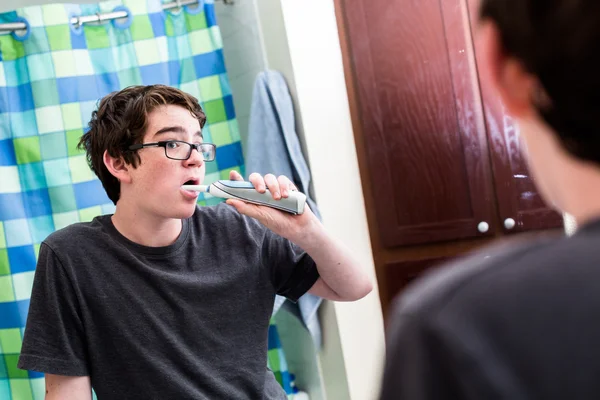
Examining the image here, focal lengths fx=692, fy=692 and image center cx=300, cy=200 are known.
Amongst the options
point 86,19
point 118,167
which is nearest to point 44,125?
point 86,19

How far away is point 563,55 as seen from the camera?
37cm

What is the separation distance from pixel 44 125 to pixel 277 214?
2.83ft

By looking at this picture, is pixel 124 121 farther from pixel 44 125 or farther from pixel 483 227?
pixel 483 227

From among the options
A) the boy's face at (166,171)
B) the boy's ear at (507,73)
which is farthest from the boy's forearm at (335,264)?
the boy's ear at (507,73)

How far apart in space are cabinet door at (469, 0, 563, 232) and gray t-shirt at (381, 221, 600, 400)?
158 cm

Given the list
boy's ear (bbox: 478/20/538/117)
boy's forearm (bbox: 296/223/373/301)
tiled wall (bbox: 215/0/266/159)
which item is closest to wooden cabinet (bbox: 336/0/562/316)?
tiled wall (bbox: 215/0/266/159)

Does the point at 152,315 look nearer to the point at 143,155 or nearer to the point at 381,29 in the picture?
the point at 143,155

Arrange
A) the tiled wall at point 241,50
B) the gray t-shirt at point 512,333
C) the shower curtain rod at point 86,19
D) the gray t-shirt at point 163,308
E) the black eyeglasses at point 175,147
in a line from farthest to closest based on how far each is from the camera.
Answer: the tiled wall at point 241,50 < the shower curtain rod at point 86,19 < the black eyeglasses at point 175,147 < the gray t-shirt at point 163,308 < the gray t-shirt at point 512,333

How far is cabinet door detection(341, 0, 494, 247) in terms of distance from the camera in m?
1.92

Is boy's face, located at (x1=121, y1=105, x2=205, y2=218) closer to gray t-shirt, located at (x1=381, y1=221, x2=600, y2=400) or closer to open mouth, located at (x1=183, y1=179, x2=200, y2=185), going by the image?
open mouth, located at (x1=183, y1=179, x2=200, y2=185)

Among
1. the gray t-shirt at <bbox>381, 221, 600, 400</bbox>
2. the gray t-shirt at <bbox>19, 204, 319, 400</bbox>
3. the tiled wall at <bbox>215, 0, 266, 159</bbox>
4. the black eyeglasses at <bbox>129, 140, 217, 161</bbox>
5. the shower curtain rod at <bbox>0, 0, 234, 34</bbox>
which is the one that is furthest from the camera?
the tiled wall at <bbox>215, 0, 266, 159</bbox>

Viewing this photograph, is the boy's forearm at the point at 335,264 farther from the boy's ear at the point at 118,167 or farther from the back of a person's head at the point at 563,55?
the back of a person's head at the point at 563,55

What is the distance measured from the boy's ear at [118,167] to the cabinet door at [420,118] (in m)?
0.80

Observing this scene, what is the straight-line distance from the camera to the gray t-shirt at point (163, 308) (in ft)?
4.25
